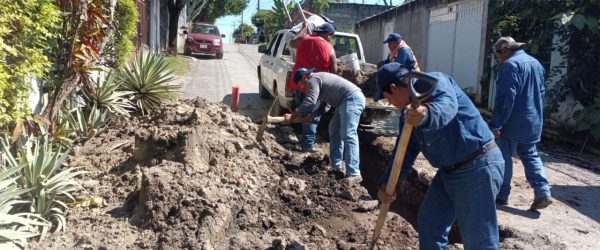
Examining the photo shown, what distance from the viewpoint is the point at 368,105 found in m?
8.14

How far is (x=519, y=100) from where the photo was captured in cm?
549

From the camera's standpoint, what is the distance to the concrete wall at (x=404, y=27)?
1767 cm

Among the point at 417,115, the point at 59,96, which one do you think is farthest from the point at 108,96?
the point at 417,115

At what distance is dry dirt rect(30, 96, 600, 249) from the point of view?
418cm

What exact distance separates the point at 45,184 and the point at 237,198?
1.54m

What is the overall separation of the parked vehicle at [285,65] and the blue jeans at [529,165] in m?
2.60

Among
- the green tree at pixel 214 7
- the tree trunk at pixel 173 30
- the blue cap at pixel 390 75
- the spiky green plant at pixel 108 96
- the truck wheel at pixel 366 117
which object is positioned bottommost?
the truck wheel at pixel 366 117

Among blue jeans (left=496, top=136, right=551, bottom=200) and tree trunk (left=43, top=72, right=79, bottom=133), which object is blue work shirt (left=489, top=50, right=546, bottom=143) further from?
tree trunk (left=43, top=72, right=79, bottom=133)

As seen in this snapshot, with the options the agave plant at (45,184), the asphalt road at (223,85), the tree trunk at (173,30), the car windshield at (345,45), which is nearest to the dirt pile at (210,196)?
the agave plant at (45,184)

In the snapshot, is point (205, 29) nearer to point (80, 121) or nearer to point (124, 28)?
point (124, 28)

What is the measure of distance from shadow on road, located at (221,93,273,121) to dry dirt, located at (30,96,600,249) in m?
3.16

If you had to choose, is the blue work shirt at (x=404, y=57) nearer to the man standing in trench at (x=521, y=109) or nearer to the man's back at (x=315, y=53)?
the man's back at (x=315, y=53)

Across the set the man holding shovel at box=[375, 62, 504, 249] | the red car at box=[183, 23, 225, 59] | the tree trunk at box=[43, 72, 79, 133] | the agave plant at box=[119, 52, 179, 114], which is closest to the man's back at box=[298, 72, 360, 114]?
the tree trunk at box=[43, 72, 79, 133]

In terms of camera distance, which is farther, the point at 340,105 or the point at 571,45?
the point at 571,45
